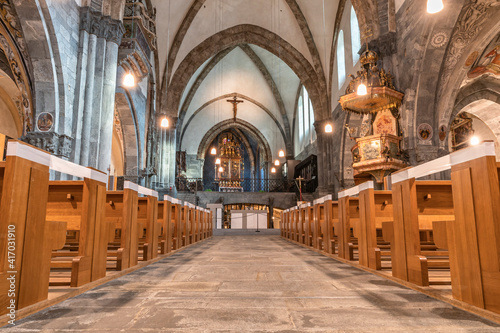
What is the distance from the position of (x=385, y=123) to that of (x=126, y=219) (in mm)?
8173

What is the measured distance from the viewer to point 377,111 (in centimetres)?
997

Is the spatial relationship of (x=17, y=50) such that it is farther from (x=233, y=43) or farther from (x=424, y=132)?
(x=233, y=43)

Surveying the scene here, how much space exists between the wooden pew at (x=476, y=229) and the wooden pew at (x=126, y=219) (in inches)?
121

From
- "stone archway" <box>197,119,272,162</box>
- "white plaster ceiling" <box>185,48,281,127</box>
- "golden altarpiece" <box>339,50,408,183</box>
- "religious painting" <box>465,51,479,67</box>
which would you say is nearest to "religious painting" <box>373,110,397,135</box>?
"golden altarpiece" <box>339,50,408,183</box>

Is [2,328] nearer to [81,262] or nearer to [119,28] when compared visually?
[81,262]

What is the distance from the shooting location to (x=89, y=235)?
10.1 ft

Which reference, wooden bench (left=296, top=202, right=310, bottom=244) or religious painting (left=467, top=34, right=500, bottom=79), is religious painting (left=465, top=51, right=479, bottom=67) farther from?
wooden bench (left=296, top=202, right=310, bottom=244)

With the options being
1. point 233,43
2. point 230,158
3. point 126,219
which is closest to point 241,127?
point 230,158

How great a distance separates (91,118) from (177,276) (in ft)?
19.8

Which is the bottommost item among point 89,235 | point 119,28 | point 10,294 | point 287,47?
point 10,294

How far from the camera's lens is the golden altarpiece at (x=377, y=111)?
9.00 m

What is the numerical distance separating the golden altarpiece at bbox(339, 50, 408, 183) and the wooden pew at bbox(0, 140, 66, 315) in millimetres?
7854

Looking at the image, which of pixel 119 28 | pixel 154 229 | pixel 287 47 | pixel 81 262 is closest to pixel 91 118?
pixel 119 28

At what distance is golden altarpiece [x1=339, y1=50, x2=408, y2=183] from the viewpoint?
900 centimetres
